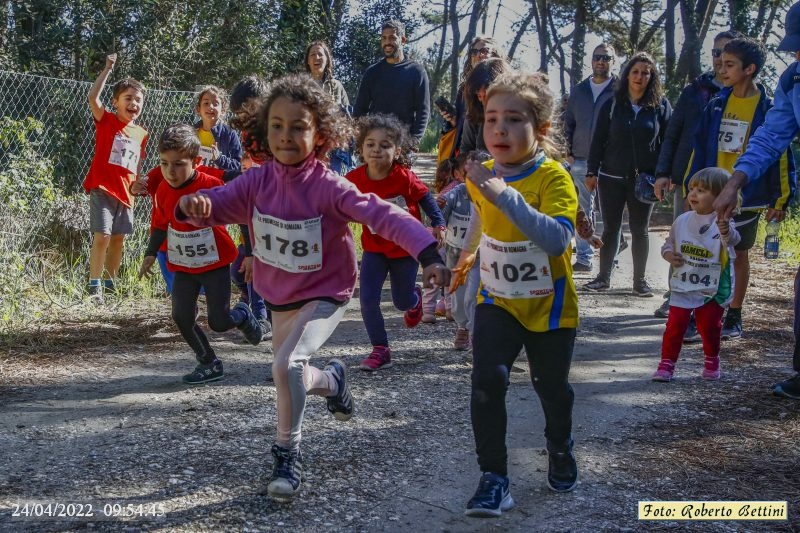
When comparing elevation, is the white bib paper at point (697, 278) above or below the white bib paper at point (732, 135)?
below

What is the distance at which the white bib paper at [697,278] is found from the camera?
563 centimetres

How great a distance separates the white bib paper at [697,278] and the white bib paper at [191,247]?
3064mm

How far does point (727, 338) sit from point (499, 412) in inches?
160

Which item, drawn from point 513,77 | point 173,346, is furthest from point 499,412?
point 173,346

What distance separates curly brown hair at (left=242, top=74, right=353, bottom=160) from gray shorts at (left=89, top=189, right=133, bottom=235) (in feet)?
12.6

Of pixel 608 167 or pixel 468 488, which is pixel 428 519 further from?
pixel 608 167

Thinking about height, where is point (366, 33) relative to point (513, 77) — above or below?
above

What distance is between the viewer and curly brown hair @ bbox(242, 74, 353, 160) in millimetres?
3816

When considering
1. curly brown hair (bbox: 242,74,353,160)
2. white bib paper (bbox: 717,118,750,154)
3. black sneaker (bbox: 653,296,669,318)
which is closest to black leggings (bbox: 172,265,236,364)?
curly brown hair (bbox: 242,74,353,160)

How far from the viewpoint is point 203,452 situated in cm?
409

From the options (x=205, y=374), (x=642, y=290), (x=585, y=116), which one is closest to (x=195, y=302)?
(x=205, y=374)

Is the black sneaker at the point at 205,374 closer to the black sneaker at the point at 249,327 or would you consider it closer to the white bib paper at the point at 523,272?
the black sneaker at the point at 249,327

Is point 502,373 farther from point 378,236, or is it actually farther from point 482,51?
point 482,51

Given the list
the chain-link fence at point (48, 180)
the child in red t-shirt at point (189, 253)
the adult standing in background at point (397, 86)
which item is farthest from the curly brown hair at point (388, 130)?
the chain-link fence at point (48, 180)
